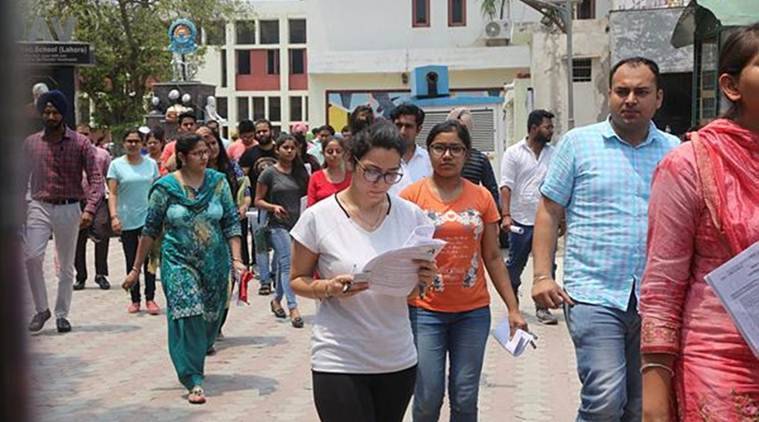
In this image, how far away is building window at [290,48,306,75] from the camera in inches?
2274

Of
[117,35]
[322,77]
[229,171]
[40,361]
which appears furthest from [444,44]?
[40,361]

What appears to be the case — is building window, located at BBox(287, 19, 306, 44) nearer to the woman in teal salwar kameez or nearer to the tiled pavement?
the tiled pavement

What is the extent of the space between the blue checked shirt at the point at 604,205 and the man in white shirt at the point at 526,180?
4946 millimetres

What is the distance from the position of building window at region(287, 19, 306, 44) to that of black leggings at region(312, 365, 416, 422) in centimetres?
5446

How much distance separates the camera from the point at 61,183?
902 cm

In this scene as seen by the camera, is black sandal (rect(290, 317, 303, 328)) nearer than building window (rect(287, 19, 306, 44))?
Yes

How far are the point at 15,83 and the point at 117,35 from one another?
33.8 metres

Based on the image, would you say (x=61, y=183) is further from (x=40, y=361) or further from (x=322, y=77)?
(x=322, y=77)

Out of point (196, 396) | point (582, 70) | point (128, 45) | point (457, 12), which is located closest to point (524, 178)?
point (196, 396)

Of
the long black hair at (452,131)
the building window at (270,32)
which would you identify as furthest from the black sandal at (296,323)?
the building window at (270,32)

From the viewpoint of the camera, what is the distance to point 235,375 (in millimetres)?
7598

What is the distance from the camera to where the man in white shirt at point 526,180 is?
30.7 ft

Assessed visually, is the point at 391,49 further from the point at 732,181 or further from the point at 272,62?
the point at 732,181

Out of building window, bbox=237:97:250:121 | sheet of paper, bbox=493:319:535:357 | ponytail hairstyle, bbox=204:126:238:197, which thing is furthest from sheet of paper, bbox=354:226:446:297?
building window, bbox=237:97:250:121
